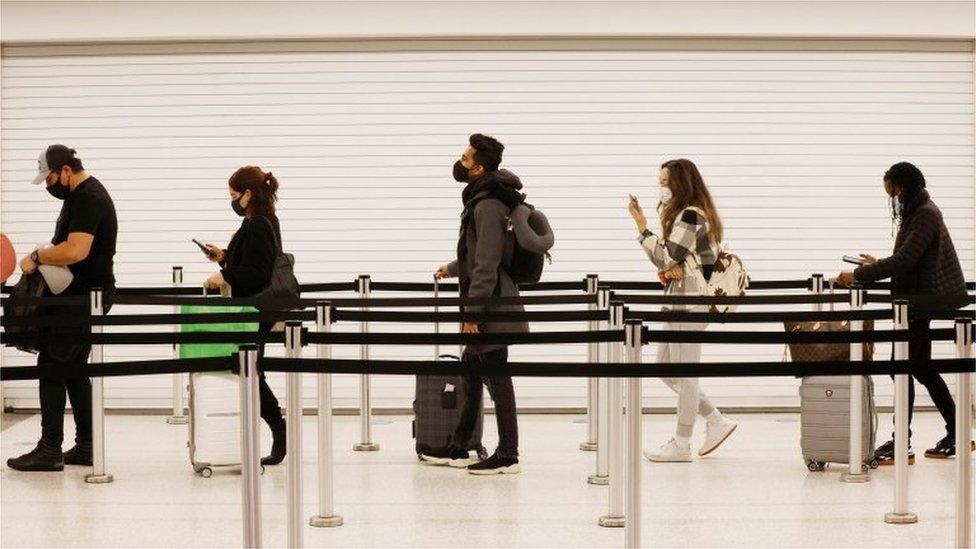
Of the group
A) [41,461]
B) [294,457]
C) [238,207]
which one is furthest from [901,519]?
[41,461]

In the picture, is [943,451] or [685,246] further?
[943,451]

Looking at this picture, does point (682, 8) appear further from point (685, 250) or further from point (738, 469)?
point (738, 469)

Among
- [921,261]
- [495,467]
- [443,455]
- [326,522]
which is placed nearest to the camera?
[326,522]

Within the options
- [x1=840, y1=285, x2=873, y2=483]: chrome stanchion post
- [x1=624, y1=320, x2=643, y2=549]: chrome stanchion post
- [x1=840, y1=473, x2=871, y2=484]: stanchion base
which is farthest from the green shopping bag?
[x1=840, y1=473, x2=871, y2=484]: stanchion base

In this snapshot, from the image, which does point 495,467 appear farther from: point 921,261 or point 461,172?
point 921,261

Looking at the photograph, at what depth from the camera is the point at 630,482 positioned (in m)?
5.98

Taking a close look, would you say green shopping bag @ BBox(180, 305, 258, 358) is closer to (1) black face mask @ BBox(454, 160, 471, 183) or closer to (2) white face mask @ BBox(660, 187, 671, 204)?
(1) black face mask @ BBox(454, 160, 471, 183)

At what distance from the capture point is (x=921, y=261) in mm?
9195

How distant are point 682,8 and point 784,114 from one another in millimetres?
1272

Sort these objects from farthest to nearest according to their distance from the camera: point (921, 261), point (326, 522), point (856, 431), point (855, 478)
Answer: point (921, 261) < point (855, 478) < point (856, 431) < point (326, 522)

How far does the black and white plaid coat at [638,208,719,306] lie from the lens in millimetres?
8930

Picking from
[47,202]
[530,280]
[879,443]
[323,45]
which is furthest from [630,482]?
[47,202]

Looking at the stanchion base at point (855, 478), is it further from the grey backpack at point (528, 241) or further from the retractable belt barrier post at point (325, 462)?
the retractable belt barrier post at point (325, 462)

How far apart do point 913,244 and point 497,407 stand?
2809 millimetres
